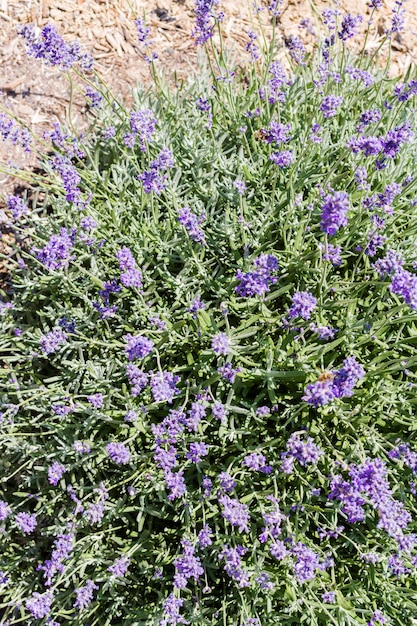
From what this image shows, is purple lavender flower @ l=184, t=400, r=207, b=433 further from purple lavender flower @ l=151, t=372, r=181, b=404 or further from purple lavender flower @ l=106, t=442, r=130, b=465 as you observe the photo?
purple lavender flower @ l=106, t=442, r=130, b=465

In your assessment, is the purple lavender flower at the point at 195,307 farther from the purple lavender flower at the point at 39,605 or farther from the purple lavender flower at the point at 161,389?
the purple lavender flower at the point at 39,605

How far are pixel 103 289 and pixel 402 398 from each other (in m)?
1.80

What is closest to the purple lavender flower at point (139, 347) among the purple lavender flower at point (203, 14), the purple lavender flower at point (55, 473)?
the purple lavender flower at point (55, 473)

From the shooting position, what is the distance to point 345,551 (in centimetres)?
331

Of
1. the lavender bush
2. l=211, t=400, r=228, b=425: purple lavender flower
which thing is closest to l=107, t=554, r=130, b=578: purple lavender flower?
the lavender bush

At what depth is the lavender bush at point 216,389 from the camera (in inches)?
114

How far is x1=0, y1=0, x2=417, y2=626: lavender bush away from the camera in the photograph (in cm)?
289

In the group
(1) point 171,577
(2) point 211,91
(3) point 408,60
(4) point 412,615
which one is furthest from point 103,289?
(3) point 408,60

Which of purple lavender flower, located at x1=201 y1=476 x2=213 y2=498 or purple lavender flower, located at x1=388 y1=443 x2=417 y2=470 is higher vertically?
purple lavender flower, located at x1=388 y1=443 x2=417 y2=470

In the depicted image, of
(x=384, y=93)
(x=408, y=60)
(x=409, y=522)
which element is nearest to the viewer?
(x=409, y=522)

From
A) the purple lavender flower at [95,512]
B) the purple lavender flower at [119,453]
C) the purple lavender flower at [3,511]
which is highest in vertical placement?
the purple lavender flower at [119,453]

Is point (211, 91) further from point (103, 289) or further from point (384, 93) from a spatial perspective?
point (103, 289)

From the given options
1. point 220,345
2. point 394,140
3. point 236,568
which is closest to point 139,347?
point 220,345

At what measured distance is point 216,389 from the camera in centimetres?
324
